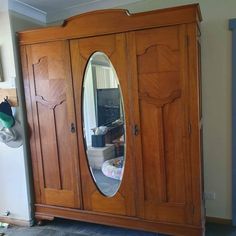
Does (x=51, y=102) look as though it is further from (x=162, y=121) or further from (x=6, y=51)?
(x=162, y=121)

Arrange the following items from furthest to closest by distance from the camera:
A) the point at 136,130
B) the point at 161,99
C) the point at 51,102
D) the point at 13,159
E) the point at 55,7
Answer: the point at 55,7, the point at 13,159, the point at 51,102, the point at 136,130, the point at 161,99

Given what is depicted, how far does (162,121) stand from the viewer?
2158mm

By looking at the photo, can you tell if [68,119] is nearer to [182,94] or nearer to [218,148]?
[182,94]

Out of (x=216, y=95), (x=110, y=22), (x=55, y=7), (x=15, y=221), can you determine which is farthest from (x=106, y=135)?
(x=55, y=7)

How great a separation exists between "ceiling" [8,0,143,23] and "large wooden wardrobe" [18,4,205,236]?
34 cm

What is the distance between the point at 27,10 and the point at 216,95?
2.10 meters

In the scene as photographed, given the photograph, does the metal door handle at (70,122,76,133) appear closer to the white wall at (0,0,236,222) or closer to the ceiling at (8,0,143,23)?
the white wall at (0,0,236,222)

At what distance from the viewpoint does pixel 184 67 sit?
204 centimetres

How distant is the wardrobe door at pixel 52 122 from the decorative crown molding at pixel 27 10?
408mm

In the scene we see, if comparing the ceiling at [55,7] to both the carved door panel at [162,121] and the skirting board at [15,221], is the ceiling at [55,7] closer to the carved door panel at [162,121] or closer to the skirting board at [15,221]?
the carved door panel at [162,121]

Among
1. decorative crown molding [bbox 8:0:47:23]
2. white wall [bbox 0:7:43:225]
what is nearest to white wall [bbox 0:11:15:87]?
white wall [bbox 0:7:43:225]

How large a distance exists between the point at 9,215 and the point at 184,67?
2368 millimetres

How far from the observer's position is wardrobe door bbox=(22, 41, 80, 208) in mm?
2465

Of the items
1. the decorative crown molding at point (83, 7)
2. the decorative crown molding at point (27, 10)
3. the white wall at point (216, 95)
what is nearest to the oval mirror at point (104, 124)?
the decorative crown molding at point (83, 7)
